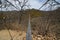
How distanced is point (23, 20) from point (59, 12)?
2.66 meters

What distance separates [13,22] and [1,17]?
99cm

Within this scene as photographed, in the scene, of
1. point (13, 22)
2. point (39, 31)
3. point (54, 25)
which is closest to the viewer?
point (39, 31)

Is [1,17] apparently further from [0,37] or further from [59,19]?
[59,19]

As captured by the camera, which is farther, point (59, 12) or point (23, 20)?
point (23, 20)

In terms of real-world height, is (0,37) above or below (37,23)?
below

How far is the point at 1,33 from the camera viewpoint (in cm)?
1072

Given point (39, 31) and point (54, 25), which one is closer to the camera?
point (39, 31)

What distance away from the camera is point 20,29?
34.5ft

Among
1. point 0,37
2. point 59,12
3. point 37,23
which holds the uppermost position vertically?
point 59,12

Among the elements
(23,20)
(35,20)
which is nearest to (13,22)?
(23,20)

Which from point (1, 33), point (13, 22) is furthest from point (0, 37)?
point (13, 22)

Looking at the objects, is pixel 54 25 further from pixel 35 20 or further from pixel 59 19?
pixel 35 20

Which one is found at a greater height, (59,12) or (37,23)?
(59,12)

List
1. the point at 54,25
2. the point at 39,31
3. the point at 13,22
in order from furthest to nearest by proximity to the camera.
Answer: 1. the point at 13,22
2. the point at 54,25
3. the point at 39,31
